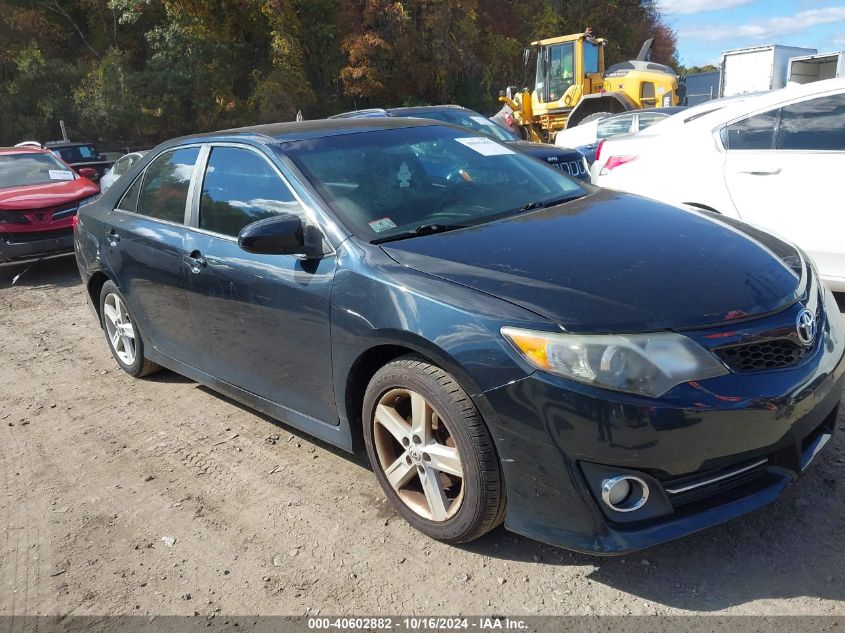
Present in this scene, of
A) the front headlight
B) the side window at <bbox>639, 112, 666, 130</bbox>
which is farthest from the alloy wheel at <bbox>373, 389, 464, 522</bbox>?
the side window at <bbox>639, 112, 666, 130</bbox>

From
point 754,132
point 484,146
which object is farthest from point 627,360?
point 754,132

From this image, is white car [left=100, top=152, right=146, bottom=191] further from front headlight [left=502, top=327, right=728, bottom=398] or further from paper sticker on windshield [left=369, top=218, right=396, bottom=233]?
front headlight [left=502, top=327, right=728, bottom=398]

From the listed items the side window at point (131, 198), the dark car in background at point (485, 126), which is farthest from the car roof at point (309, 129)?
the dark car in background at point (485, 126)

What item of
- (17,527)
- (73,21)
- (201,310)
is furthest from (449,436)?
(73,21)

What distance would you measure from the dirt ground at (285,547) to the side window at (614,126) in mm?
9232

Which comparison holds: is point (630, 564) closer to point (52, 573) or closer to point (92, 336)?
point (52, 573)

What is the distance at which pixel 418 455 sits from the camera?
2748 mm

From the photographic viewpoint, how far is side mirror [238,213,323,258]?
9.66 feet

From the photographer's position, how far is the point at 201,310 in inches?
146

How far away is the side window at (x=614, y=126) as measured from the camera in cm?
1162

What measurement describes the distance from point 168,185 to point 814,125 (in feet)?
13.8

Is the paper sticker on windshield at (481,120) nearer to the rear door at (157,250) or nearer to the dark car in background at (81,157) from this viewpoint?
the rear door at (157,250)

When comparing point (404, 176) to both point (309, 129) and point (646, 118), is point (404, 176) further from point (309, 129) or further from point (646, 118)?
point (646, 118)

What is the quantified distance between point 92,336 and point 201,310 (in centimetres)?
301
